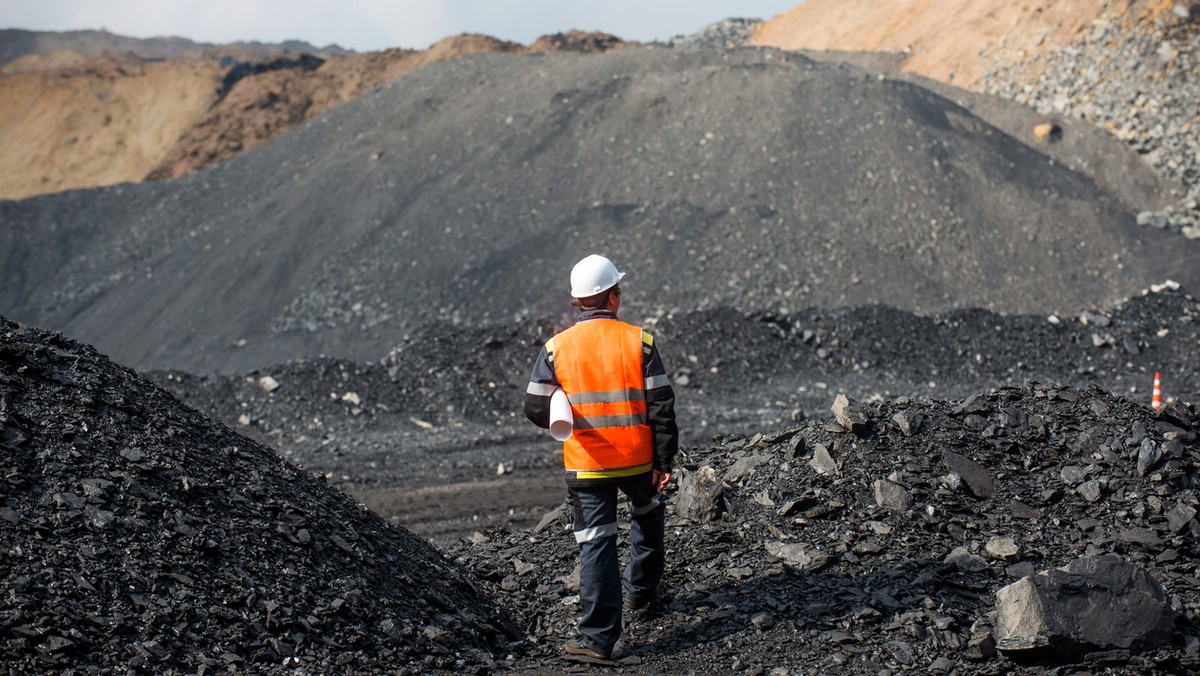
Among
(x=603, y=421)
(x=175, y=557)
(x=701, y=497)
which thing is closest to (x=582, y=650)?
(x=603, y=421)

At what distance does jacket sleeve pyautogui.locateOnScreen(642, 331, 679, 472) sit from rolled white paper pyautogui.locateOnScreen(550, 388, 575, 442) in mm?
360

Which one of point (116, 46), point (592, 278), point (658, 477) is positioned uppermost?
point (116, 46)

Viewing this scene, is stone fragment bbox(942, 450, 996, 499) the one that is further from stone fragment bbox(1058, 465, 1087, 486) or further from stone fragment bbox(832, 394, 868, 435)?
stone fragment bbox(832, 394, 868, 435)

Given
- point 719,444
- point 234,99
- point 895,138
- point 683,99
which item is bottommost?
point 719,444

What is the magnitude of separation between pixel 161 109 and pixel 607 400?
38819 millimetres

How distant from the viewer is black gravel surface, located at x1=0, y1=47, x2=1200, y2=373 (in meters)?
17.5

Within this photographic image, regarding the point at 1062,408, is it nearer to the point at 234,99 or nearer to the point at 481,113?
the point at 481,113

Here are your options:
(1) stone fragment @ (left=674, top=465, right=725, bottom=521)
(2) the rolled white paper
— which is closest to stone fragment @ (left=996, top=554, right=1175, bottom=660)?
(1) stone fragment @ (left=674, top=465, right=725, bottom=521)

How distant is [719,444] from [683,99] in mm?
15156

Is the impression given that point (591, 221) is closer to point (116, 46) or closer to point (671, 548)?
point (671, 548)

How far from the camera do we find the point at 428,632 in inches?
199

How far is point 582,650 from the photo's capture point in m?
4.99

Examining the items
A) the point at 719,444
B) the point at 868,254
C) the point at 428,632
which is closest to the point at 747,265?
the point at 868,254

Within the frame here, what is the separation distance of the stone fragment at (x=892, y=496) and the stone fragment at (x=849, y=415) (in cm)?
48
